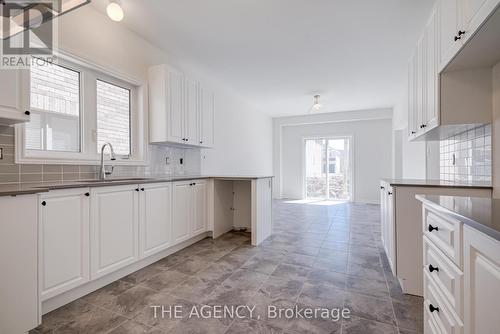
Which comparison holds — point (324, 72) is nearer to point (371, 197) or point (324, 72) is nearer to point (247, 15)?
point (247, 15)

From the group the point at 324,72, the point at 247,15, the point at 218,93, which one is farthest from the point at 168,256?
the point at 324,72

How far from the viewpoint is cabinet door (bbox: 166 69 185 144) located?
295 centimetres

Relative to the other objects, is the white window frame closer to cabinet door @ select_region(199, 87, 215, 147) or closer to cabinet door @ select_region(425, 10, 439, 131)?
cabinet door @ select_region(199, 87, 215, 147)

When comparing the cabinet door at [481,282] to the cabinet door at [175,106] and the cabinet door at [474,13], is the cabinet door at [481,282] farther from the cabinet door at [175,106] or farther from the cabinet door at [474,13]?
the cabinet door at [175,106]

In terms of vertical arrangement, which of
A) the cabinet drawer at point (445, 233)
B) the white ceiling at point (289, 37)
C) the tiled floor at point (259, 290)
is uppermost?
the white ceiling at point (289, 37)

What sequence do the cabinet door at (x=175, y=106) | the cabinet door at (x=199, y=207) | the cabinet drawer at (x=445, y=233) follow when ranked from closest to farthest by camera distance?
the cabinet drawer at (x=445, y=233) → the cabinet door at (x=175, y=106) → the cabinet door at (x=199, y=207)

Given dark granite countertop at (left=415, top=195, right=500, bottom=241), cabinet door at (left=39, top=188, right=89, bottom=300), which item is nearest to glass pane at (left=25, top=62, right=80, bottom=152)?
cabinet door at (left=39, top=188, right=89, bottom=300)

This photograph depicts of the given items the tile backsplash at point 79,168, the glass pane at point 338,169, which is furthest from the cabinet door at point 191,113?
the glass pane at point 338,169

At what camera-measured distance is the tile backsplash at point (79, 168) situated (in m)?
1.74

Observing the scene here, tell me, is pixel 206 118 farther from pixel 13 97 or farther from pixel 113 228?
pixel 13 97

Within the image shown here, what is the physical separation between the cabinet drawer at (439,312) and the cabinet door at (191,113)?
2.88 metres

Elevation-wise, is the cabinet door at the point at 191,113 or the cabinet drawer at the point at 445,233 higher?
the cabinet door at the point at 191,113

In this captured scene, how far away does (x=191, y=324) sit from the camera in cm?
157

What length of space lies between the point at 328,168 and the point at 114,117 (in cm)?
610
